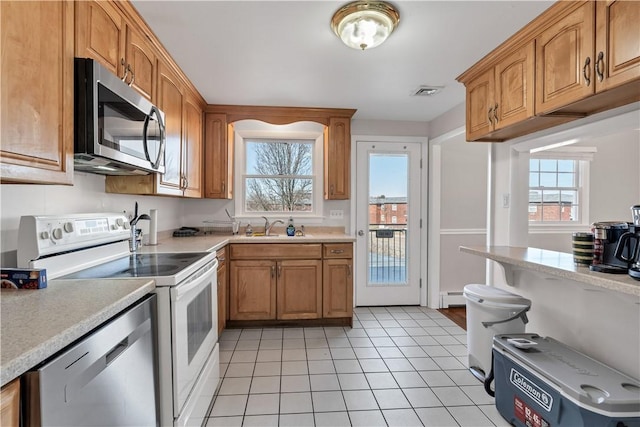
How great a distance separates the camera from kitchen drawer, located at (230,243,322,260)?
3.02m

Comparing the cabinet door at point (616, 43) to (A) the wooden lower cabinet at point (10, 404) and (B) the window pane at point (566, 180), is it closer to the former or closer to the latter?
(A) the wooden lower cabinet at point (10, 404)

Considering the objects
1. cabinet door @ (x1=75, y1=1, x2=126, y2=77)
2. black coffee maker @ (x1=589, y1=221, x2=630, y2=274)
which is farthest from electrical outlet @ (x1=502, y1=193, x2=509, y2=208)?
cabinet door @ (x1=75, y1=1, x2=126, y2=77)

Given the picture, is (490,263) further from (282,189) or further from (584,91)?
(282,189)

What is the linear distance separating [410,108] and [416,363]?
2.50 metres

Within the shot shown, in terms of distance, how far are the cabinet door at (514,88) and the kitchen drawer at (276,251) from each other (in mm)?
1895

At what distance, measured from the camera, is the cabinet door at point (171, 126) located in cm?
220

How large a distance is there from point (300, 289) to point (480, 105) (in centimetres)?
225

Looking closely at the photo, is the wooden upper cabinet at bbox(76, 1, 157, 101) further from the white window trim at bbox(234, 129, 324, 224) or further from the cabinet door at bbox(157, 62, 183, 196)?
the white window trim at bbox(234, 129, 324, 224)

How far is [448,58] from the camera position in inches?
86.3

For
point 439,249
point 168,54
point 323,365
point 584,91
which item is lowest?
point 323,365

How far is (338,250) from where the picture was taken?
3.10 m

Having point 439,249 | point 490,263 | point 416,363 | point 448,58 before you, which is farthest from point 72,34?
point 439,249

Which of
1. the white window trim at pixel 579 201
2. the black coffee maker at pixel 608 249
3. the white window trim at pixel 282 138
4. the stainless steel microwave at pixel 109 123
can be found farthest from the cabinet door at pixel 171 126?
the white window trim at pixel 579 201

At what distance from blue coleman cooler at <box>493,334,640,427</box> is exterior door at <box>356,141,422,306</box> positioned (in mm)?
1934
